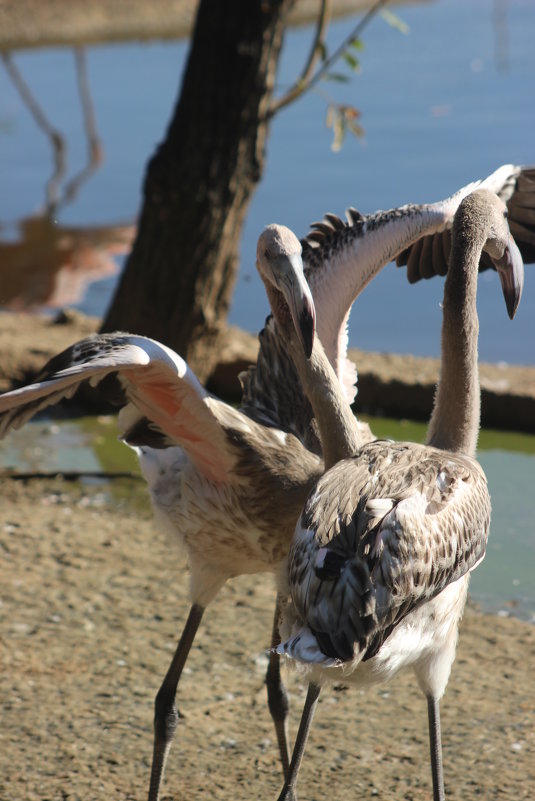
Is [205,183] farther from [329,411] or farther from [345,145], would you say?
[345,145]

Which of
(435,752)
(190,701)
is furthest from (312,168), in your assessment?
(435,752)

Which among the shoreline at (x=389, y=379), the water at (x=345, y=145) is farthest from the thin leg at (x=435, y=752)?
the water at (x=345, y=145)

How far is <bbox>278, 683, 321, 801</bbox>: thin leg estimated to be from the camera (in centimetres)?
344

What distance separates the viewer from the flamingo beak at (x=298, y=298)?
3328 mm

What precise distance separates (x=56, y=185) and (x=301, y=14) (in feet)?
28.9

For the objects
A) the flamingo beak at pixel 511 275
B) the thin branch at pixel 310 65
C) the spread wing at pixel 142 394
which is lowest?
the spread wing at pixel 142 394

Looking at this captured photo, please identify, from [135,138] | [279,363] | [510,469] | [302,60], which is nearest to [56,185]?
[135,138]

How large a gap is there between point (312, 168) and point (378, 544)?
9063 mm

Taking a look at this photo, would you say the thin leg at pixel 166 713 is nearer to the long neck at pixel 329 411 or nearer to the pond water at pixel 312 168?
the long neck at pixel 329 411

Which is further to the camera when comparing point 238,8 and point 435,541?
point 238,8

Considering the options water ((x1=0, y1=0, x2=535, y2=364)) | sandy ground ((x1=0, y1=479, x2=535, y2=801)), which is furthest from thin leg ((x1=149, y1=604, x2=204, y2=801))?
water ((x1=0, y1=0, x2=535, y2=364))

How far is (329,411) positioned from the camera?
358cm

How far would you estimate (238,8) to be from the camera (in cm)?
625

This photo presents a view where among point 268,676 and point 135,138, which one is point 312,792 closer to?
point 268,676
